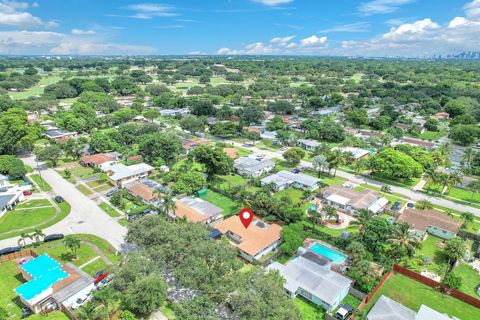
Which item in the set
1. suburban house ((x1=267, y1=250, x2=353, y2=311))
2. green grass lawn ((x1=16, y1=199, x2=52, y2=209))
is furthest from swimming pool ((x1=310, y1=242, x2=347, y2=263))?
green grass lawn ((x1=16, y1=199, x2=52, y2=209))

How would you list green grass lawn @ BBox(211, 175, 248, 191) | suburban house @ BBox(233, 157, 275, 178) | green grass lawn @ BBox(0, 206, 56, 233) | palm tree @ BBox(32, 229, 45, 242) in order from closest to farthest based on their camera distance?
palm tree @ BBox(32, 229, 45, 242) < green grass lawn @ BBox(0, 206, 56, 233) < green grass lawn @ BBox(211, 175, 248, 191) < suburban house @ BBox(233, 157, 275, 178)

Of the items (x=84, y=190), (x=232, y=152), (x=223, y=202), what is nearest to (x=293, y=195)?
(x=223, y=202)

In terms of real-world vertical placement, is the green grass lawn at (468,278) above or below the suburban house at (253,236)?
below

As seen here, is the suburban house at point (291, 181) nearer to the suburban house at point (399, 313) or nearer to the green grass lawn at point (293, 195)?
the green grass lawn at point (293, 195)

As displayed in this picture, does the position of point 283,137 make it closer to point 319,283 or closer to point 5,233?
point 319,283

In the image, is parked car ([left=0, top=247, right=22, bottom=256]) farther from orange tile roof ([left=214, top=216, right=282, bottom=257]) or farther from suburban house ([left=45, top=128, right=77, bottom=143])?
suburban house ([left=45, top=128, right=77, bottom=143])

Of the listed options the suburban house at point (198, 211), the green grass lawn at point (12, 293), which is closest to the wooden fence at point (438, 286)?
the suburban house at point (198, 211)
